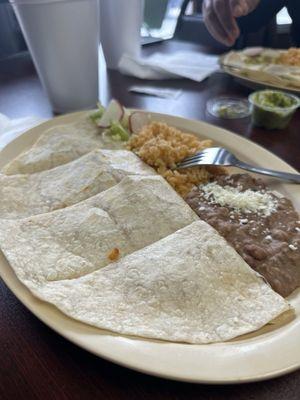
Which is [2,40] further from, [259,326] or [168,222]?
[259,326]

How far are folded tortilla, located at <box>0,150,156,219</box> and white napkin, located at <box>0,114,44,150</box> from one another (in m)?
0.39

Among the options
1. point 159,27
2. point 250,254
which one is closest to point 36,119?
point 250,254

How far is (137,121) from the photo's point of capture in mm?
1677

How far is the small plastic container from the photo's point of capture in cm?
171

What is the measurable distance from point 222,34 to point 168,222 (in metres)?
1.93

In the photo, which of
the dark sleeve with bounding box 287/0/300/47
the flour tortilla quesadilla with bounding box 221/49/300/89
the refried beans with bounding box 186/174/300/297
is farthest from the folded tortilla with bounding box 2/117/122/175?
the dark sleeve with bounding box 287/0/300/47

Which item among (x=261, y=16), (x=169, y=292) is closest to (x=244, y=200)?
(x=169, y=292)

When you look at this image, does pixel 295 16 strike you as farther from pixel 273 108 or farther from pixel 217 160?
pixel 217 160

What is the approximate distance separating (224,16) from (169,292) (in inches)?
88.8

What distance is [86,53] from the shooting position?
179 centimetres

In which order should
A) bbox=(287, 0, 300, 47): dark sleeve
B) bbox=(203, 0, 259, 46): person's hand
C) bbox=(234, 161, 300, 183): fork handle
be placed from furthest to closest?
bbox=(287, 0, 300, 47): dark sleeve
bbox=(203, 0, 259, 46): person's hand
bbox=(234, 161, 300, 183): fork handle

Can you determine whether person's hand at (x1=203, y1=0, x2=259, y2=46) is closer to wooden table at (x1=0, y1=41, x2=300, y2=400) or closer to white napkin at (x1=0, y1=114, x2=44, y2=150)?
white napkin at (x1=0, y1=114, x2=44, y2=150)

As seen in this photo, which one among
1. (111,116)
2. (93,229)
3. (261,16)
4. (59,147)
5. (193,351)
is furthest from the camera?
(261,16)

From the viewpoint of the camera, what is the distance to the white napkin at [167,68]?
2277 millimetres
